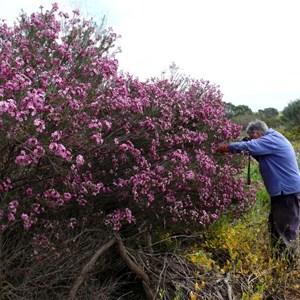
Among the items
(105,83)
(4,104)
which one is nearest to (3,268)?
(4,104)

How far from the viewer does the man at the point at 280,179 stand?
18.3 ft

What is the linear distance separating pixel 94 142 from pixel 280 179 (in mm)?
2951

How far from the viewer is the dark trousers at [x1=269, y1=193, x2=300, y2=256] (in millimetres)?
5707

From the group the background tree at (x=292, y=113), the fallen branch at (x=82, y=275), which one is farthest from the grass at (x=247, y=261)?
the background tree at (x=292, y=113)

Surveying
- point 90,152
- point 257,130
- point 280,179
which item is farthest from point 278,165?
point 90,152

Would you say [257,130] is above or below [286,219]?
above

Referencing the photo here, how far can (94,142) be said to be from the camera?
11.6ft

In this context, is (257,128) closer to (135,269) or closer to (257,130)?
(257,130)

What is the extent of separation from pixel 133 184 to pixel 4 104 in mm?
1742

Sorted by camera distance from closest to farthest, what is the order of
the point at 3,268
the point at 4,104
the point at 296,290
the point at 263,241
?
the point at 4,104 < the point at 3,268 < the point at 296,290 < the point at 263,241

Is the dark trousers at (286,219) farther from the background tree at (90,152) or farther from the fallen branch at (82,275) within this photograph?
the fallen branch at (82,275)

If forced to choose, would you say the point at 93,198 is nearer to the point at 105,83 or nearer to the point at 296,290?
the point at 105,83

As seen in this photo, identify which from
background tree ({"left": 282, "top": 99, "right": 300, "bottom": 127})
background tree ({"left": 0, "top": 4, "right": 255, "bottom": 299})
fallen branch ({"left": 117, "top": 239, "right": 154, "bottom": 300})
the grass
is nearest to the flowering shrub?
background tree ({"left": 0, "top": 4, "right": 255, "bottom": 299})

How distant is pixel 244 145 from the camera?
5301 millimetres
